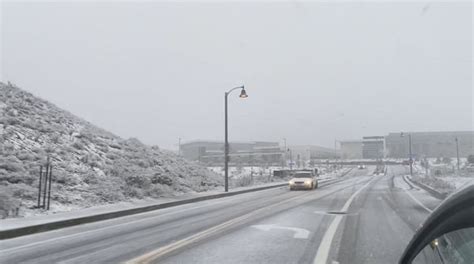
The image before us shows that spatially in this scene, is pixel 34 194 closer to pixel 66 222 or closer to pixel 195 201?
pixel 66 222

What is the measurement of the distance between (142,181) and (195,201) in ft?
10.1

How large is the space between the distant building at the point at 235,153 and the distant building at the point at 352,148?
21164 mm

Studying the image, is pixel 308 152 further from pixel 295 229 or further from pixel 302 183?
pixel 295 229

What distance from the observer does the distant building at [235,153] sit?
136125 millimetres

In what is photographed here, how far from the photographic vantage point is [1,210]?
13867mm

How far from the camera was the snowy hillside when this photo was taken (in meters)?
18.1

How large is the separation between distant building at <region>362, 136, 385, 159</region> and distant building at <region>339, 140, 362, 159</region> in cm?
217

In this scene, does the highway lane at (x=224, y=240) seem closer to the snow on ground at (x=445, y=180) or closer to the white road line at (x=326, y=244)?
the white road line at (x=326, y=244)

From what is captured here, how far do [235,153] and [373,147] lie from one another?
144 ft

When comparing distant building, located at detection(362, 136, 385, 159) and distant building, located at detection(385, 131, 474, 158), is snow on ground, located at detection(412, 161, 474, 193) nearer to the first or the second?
distant building, located at detection(385, 131, 474, 158)

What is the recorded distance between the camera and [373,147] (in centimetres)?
13750

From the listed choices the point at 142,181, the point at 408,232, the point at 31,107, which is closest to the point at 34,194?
the point at 142,181

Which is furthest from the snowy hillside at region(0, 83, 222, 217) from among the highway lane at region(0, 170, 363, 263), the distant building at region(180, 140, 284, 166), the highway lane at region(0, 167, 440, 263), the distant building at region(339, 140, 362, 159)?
the distant building at region(339, 140, 362, 159)

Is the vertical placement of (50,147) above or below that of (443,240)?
above
